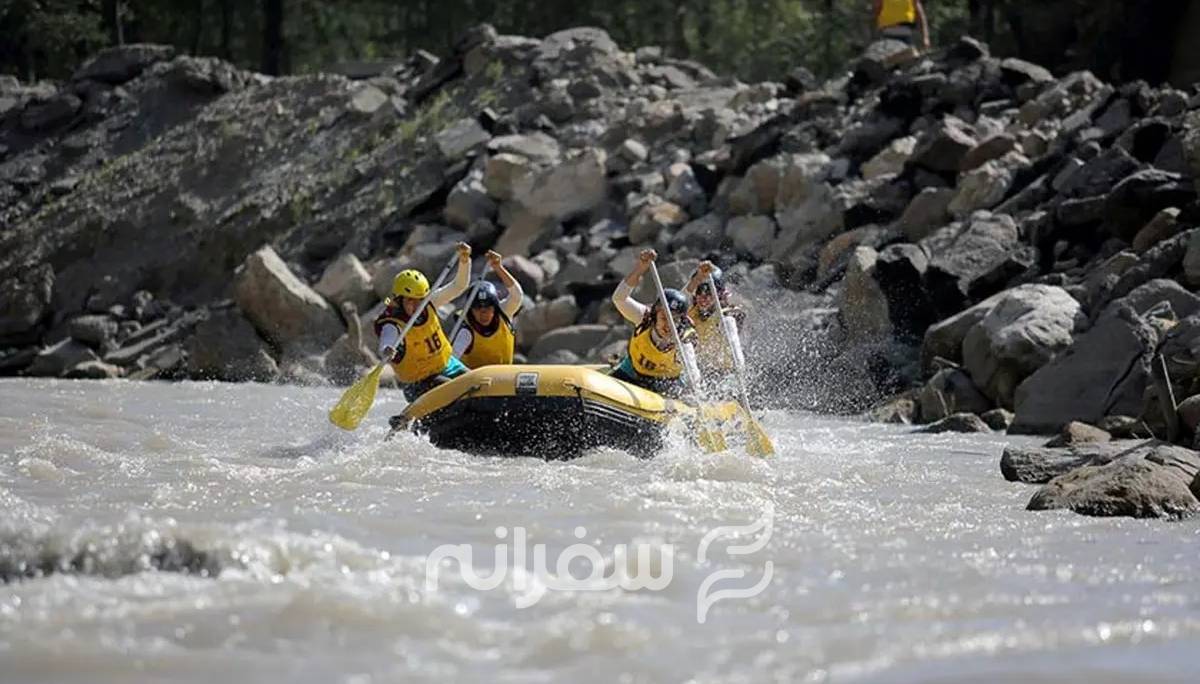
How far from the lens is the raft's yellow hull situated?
1059 centimetres

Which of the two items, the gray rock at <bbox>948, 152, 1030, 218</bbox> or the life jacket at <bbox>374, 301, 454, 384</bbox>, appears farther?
the gray rock at <bbox>948, 152, 1030, 218</bbox>

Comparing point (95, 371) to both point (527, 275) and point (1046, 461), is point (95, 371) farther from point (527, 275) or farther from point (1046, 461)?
point (1046, 461)

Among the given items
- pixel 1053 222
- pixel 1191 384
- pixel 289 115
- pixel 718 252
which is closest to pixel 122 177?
pixel 289 115

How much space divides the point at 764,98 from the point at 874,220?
5.86 meters

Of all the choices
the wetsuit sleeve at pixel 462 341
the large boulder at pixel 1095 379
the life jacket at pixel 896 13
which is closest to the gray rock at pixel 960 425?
the large boulder at pixel 1095 379

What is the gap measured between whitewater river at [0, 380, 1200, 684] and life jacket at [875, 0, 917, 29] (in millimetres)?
15552

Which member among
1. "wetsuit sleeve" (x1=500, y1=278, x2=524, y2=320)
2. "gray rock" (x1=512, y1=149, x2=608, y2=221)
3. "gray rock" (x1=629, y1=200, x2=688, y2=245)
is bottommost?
"gray rock" (x1=512, y1=149, x2=608, y2=221)

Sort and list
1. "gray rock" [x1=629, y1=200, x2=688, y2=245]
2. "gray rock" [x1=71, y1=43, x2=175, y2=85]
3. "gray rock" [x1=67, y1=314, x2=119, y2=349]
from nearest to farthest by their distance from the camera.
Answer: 1. "gray rock" [x1=629, y1=200, x2=688, y2=245]
2. "gray rock" [x1=67, y1=314, x2=119, y2=349]
3. "gray rock" [x1=71, y1=43, x2=175, y2=85]

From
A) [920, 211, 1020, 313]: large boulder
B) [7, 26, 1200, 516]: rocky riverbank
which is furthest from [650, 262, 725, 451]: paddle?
[920, 211, 1020, 313]: large boulder

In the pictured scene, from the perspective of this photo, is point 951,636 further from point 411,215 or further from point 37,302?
point 37,302

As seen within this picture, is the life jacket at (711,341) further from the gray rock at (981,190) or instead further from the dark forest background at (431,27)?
the dark forest background at (431,27)

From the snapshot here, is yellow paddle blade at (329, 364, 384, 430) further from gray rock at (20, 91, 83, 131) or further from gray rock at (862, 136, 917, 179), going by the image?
gray rock at (20, 91, 83, 131)

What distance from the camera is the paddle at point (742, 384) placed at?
1078 cm

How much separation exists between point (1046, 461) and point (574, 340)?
9238 millimetres
